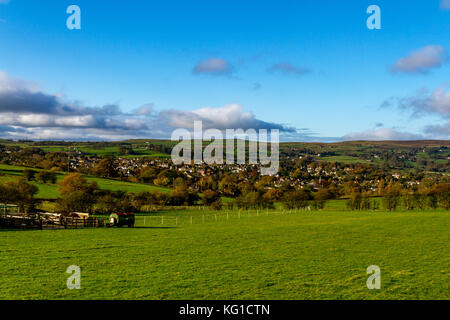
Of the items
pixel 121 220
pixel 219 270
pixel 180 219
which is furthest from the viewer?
pixel 180 219

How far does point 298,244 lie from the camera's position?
78.6 feet

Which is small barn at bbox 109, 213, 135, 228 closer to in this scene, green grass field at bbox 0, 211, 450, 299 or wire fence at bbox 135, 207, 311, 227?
wire fence at bbox 135, 207, 311, 227

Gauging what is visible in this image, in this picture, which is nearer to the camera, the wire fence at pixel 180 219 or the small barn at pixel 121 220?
the small barn at pixel 121 220

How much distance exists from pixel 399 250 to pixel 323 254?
214 inches

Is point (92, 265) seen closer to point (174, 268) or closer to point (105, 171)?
point (174, 268)

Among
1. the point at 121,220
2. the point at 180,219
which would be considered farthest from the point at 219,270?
the point at 180,219

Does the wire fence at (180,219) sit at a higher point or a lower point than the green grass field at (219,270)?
lower

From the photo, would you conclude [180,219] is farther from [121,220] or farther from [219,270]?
[219,270]

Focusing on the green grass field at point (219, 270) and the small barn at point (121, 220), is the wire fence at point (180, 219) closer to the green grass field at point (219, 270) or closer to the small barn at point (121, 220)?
the small barn at point (121, 220)

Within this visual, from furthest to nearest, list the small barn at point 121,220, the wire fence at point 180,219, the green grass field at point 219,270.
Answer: the wire fence at point 180,219 < the small barn at point 121,220 < the green grass field at point 219,270

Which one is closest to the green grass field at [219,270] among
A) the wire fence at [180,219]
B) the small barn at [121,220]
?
the small barn at [121,220]

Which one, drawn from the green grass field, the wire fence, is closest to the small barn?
the wire fence
